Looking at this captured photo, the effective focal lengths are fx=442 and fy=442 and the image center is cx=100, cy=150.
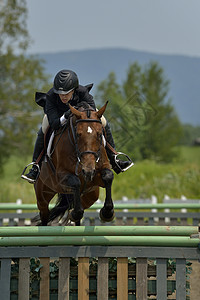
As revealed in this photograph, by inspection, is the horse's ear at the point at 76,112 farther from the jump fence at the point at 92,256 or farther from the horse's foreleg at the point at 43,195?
the horse's foreleg at the point at 43,195

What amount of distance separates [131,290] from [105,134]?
60.3 inches

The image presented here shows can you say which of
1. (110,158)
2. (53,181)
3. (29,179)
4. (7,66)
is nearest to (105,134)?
(110,158)

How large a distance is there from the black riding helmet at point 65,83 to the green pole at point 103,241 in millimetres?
1485

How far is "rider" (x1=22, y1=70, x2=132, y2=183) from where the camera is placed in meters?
4.02

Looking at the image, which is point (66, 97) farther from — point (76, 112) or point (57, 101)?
point (76, 112)

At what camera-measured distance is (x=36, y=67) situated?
62.4ft

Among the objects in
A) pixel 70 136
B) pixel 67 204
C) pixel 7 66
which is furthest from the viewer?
pixel 7 66

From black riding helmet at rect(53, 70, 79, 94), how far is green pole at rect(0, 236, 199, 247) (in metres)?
1.49

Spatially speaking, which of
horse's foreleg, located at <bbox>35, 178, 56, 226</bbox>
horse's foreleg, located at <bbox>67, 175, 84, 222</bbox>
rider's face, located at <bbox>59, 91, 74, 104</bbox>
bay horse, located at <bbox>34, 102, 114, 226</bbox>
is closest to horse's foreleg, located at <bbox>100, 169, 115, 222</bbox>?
bay horse, located at <bbox>34, 102, 114, 226</bbox>

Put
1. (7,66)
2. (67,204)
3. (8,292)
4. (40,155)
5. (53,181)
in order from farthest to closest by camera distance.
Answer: (7,66) → (67,204) → (40,155) → (53,181) → (8,292)

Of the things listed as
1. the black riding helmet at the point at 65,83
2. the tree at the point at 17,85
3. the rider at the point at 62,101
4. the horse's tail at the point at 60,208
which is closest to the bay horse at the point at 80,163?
the rider at the point at 62,101

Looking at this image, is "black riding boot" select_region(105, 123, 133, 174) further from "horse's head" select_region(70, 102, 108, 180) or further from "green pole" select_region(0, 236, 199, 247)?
"green pole" select_region(0, 236, 199, 247)

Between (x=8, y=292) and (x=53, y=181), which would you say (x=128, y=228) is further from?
(x=53, y=181)

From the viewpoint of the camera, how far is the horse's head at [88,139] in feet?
11.4
